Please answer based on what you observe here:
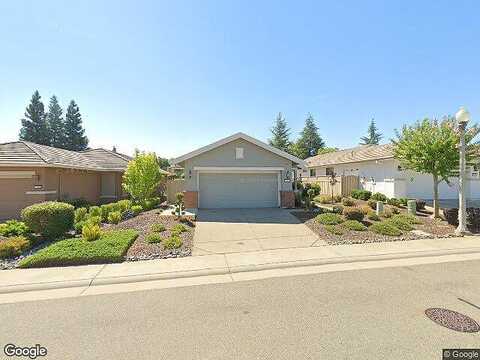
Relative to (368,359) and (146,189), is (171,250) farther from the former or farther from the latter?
(146,189)

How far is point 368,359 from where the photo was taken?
316 centimetres

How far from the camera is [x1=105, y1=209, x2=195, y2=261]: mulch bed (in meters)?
7.80

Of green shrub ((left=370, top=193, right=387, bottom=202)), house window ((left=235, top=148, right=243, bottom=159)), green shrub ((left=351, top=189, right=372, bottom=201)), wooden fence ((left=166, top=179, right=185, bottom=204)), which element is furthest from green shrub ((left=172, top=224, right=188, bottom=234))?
green shrub ((left=351, top=189, right=372, bottom=201))

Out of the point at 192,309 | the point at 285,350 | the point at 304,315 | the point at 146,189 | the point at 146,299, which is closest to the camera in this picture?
the point at 285,350

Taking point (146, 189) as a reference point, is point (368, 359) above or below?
below

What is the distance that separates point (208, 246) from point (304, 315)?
4.95 meters

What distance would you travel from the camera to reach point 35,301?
5.05 meters

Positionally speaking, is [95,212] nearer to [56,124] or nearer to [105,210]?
[105,210]

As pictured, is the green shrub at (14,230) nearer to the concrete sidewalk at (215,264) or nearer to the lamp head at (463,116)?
the concrete sidewalk at (215,264)

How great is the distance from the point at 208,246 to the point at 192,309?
4.23m

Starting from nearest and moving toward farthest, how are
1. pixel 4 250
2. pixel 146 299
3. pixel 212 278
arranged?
pixel 146 299
pixel 212 278
pixel 4 250

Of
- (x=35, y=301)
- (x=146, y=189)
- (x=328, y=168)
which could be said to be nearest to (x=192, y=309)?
(x=35, y=301)

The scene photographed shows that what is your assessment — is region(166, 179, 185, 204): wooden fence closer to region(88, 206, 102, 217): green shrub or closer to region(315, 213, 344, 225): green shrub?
region(88, 206, 102, 217): green shrub

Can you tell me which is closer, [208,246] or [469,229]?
[208,246]
